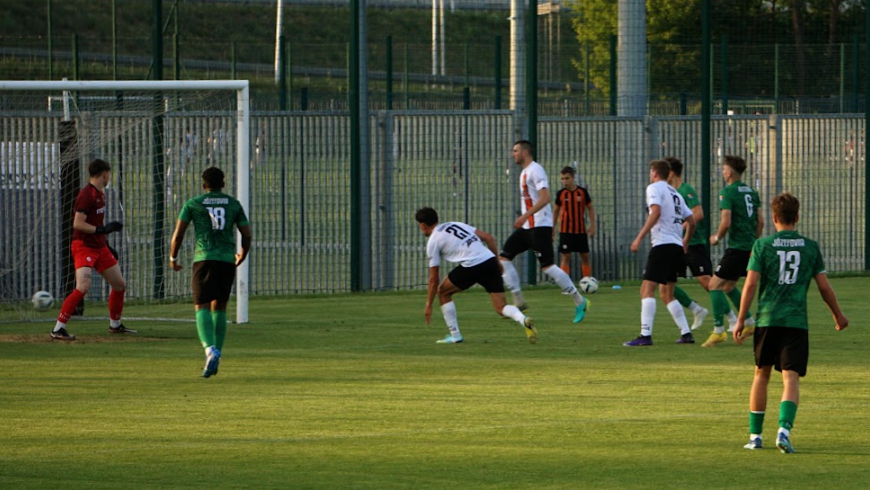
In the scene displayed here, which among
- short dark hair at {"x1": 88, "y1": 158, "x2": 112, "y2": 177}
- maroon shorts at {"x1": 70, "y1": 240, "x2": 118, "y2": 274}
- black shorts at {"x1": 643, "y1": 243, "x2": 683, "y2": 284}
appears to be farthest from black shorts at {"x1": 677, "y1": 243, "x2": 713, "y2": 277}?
short dark hair at {"x1": 88, "y1": 158, "x2": 112, "y2": 177}

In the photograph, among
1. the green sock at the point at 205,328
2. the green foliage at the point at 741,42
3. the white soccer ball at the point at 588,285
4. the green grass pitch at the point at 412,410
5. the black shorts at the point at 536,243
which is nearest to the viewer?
the green grass pitch at the point at 412,410

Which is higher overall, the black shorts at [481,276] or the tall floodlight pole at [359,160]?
the tall floodlight pole at [359,160]

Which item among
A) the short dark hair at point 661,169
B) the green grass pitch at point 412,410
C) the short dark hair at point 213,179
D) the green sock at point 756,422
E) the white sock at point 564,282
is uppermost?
the short dark hair at point 661,169

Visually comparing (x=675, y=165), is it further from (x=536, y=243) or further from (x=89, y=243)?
(x=89, y=243)

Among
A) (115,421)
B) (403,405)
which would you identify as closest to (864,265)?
(403,405)

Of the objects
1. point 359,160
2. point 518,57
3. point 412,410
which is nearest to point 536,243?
point 359,160

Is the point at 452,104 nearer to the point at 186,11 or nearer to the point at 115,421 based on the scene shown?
the point at 115,421

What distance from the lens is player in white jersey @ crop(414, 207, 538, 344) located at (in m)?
13.5

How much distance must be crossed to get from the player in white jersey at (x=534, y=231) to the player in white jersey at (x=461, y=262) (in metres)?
1.74

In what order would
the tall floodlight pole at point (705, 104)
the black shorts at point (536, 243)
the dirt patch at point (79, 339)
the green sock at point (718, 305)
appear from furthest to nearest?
the tall floodlight pole at point (705, 104), the black shorts at point (536, 243), the dirt patch at point (79, 339), the green sock at point (718, 305)

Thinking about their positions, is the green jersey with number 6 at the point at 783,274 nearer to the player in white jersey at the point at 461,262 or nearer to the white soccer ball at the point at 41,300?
the player in white jersey at the point at 461,262

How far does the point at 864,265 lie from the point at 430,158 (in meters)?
7.34

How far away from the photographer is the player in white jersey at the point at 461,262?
13539 mm

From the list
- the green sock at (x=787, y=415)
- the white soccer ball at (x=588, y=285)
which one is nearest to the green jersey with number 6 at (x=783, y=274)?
the green sock at (x=787, y=415)
